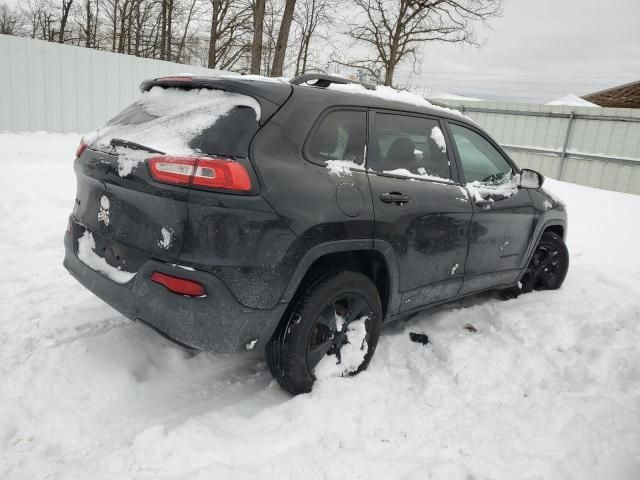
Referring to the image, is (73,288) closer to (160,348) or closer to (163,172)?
(160,348)

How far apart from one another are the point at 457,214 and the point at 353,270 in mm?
910

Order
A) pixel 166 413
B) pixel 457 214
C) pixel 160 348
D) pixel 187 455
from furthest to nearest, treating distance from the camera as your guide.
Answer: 1. pixel 457 214
2. pixel 160 348
3. pixel 166 413
4. pixel 187 455

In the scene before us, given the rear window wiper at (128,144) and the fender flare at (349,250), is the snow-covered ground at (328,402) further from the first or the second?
the rear window wiper at (128,144)

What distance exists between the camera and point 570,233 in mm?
7035

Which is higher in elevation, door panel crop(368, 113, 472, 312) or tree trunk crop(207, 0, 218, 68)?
tree trunk crop(207, 0, 218, 68)

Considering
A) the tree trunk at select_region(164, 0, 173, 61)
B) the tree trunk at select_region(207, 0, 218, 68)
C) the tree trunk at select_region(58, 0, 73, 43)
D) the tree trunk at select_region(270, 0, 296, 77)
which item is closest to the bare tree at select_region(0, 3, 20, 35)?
the tree trunk at select_region(58, 0, 73, 43)

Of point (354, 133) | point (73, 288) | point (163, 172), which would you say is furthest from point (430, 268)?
point (73, 288)

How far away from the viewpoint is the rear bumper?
2.22 metres

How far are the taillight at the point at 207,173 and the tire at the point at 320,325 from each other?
0.74 meters

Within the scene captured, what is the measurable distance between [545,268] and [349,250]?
9.57 ft

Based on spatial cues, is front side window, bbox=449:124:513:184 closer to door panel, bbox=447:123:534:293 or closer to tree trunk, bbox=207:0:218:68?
door panel, bbox=447:123:534:293

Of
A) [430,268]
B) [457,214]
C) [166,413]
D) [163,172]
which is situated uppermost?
[163,172]

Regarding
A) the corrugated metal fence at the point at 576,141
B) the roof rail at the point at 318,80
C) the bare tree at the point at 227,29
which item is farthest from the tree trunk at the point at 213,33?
the roof rail at the point at 318,80

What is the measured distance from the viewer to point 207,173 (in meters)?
2.19
